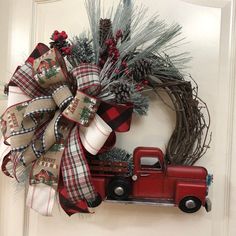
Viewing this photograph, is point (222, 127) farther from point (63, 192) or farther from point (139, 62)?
point (63, 192)

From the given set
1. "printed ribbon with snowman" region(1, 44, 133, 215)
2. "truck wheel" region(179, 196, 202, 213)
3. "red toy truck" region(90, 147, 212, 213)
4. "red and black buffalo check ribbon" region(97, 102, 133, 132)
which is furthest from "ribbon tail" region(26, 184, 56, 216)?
"truck wheel" region(179, 196, 202, 213)

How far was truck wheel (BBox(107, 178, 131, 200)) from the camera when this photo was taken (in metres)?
0.63

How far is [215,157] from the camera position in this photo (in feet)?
2.34

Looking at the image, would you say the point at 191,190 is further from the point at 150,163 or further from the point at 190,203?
the point at 150,163

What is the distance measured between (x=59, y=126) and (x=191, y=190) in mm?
358

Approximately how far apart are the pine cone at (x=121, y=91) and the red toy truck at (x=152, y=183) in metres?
0.14

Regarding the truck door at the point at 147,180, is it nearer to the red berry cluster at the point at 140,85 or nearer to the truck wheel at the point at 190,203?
the truck wheel at the point at 190,203

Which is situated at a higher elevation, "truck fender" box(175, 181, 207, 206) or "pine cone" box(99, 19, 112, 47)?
"pine cone" box(99, 19, 112, 47)

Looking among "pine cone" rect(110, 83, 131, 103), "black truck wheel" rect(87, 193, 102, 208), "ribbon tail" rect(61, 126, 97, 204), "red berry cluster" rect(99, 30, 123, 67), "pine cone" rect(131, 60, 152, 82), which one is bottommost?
"black truck wheel" rect(87, 193, 102, 208)

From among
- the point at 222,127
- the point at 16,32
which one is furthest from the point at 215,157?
the point at 16,32

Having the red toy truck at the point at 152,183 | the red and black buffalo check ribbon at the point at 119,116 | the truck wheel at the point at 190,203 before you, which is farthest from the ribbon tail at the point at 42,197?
the truck wheel at the point at 190,203

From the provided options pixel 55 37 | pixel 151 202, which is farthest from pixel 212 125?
pixel 55 37

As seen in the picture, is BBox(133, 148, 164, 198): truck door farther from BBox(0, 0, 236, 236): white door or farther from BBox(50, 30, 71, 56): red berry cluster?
BBox(50, 30, 71, 56): red berry cluster

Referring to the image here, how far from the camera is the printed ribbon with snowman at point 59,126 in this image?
570 millimetres
